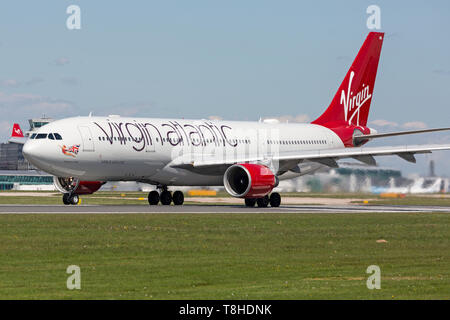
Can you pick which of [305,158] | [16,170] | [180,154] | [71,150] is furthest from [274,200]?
[16,170]

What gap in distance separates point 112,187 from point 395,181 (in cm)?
5264

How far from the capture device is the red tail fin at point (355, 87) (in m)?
53.5

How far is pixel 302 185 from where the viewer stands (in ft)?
161

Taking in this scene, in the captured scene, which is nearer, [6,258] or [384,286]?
[384,286]

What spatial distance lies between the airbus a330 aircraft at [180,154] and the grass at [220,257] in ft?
26.0

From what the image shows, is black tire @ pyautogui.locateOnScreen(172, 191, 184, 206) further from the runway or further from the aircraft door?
the aircraft door

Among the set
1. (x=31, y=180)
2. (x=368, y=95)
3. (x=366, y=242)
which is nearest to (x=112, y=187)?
(x=368, y=95)

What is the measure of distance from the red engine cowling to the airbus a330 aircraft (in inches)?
1.9

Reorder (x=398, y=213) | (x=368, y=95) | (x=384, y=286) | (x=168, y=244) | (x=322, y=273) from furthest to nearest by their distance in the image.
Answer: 1. (x=368, y=95)
2. (x=398, y=213)
3. (x=168, y=244)
4. (x=322, y=273)
5. (x=384, y=286)

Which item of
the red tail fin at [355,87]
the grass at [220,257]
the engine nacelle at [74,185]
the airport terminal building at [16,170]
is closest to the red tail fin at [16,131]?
the airport terminal building at [16,170]

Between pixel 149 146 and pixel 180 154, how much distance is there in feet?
7.72

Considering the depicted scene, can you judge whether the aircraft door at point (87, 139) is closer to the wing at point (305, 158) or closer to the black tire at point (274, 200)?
the wing at point (305, 158)
